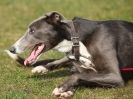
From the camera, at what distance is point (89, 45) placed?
27.1 feet

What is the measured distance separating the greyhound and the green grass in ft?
0.83

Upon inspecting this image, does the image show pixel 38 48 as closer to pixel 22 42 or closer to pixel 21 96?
pixel 22 42

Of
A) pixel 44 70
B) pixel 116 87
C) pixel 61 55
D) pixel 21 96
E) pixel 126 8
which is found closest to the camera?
pixel 21 96

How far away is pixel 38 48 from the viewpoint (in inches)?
331

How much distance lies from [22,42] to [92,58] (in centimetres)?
119

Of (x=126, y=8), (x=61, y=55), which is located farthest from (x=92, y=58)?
(x=126, y=8)

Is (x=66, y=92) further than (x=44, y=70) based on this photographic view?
No

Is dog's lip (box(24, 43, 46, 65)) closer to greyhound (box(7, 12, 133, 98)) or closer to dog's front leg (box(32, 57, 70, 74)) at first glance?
greyhound (box(7, 12, 133, 98))

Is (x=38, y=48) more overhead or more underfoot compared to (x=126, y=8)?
more overhead

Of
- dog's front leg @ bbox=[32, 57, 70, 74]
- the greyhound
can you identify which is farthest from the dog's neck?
dog's front leg @ bbox=[32, 57, 70, 74]

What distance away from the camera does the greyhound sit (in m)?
8.08

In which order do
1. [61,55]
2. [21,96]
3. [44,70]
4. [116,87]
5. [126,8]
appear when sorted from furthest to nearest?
[126,8] < [61,55] < [44,70] < [116,87] < [21,96]

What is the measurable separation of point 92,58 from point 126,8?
8.77 meters

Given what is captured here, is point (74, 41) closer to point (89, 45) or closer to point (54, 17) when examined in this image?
point (89, 45)
